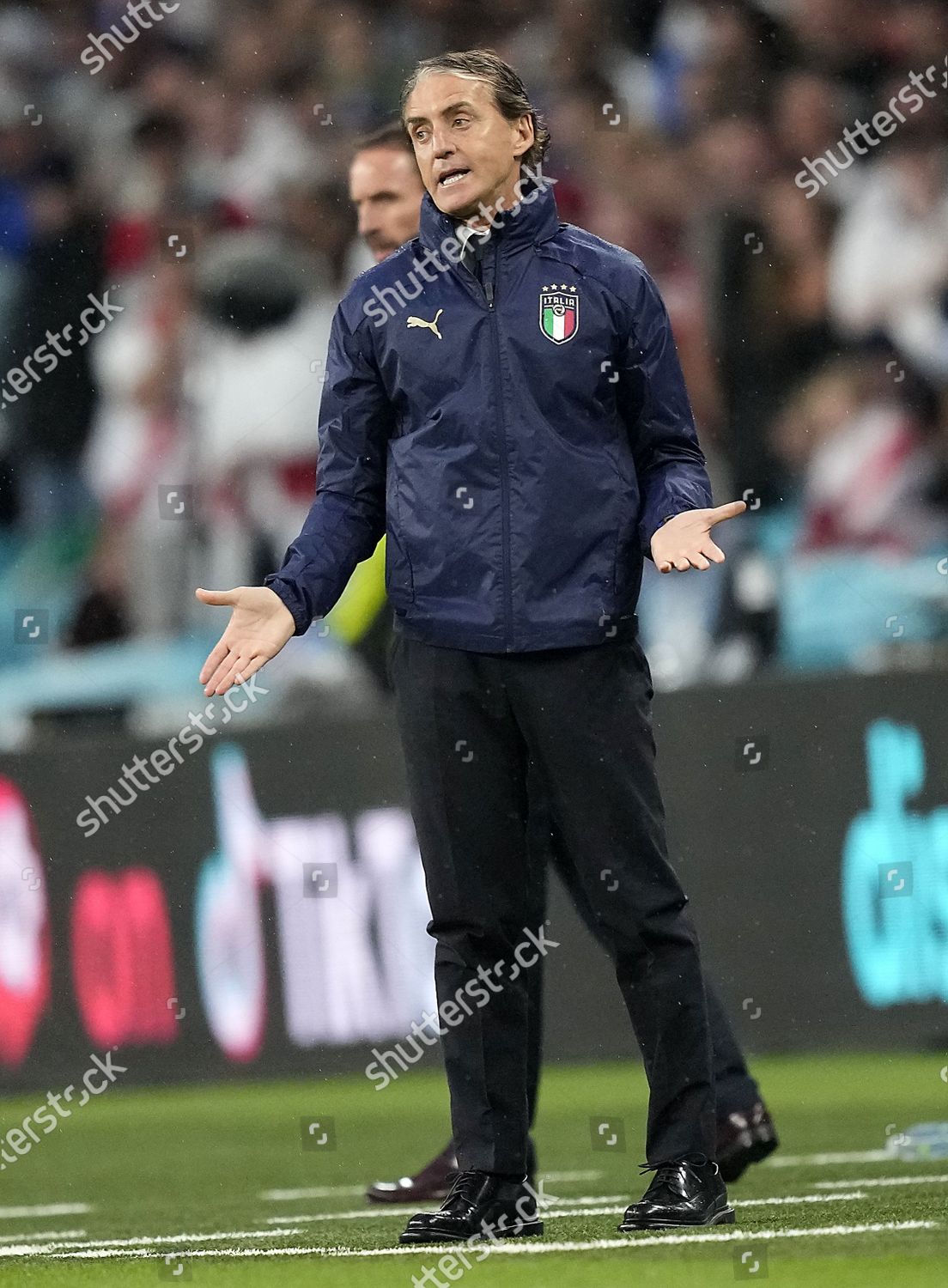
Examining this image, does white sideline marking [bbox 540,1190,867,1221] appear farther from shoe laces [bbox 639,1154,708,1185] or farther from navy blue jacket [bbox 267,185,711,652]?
navy blue jacket [bbox 267,185,711,652]

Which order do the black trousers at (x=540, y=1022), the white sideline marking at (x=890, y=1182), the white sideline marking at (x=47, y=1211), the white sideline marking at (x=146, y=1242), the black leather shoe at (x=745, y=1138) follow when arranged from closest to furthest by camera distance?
1. the black trousers at (x=540, y=1022)
2. the white sideline marking at (x=146, y=1242)
3. the white sideline marking at (x=890, y=1182)
4. the black leather shoe at (x=745, y=1138)
5. the white sideline marking at (x=47, y=1211)

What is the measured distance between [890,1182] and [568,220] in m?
6.00

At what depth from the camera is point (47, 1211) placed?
564 centimetres

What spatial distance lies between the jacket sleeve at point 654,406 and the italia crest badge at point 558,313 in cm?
12

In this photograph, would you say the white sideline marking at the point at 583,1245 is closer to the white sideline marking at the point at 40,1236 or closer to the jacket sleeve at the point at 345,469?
the white sideline marking at the point at 40,1236

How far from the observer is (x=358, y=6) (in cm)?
1170

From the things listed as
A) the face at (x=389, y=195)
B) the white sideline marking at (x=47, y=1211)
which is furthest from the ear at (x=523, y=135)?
the white sideline marking at (x=47, y=1211)

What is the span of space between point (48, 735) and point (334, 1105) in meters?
2.05

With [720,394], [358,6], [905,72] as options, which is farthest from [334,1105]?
[358,6]

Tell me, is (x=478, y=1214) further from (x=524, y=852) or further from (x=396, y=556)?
(x=396, y=556)

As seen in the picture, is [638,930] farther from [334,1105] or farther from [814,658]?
[814,658]

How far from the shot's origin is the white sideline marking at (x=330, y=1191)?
5.69 m

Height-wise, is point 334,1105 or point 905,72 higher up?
point 905,72

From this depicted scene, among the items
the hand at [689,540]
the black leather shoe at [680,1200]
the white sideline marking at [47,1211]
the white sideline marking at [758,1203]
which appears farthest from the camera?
the white sideline marking at [47,1211]
